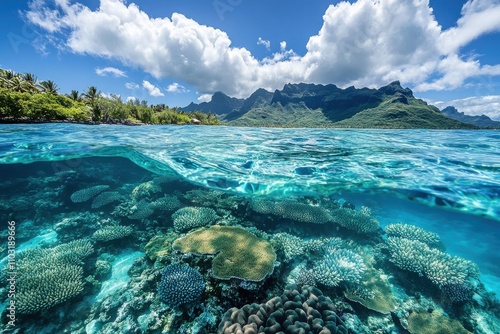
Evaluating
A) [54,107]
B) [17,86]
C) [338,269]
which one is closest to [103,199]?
[338,269]

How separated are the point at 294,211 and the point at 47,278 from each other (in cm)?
911

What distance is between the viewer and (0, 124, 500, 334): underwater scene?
5.41 metres

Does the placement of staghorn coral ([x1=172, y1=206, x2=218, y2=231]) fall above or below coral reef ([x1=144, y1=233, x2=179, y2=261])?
above

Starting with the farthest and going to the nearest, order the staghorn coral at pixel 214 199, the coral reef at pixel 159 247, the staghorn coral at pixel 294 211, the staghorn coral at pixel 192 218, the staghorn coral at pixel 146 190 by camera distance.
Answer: the staghorn coral at pixel 146 190, the staghorn coral at pixel 214 199, the staghorn coral at pixel 294 211, the staghorn coral at pixel 192 218, the coral reef at pixel 159 247

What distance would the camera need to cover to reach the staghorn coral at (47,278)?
17.8 feet

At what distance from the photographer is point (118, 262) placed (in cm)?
775

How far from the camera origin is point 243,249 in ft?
22.2

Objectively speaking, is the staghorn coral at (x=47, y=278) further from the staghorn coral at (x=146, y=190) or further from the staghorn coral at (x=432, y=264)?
the staghorn coral at (x=432, y=264)

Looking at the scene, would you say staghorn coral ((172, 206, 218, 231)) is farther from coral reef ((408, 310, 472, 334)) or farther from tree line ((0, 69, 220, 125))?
tree line ((0, 69, 220, 125))

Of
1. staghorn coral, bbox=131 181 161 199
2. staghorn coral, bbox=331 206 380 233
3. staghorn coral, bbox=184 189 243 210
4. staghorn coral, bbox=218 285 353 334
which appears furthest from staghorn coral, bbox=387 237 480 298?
staghorn coral, bbox=131 181 161 199

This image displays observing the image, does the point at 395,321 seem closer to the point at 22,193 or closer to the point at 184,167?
the point at 184,167

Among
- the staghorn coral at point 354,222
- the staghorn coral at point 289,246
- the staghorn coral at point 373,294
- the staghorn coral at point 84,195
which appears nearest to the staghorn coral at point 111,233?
the staghorn coral at point 84,195

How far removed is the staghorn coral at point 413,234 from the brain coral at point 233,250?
730 centimetres

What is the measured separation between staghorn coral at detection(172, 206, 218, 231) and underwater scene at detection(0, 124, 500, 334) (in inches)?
1.9
